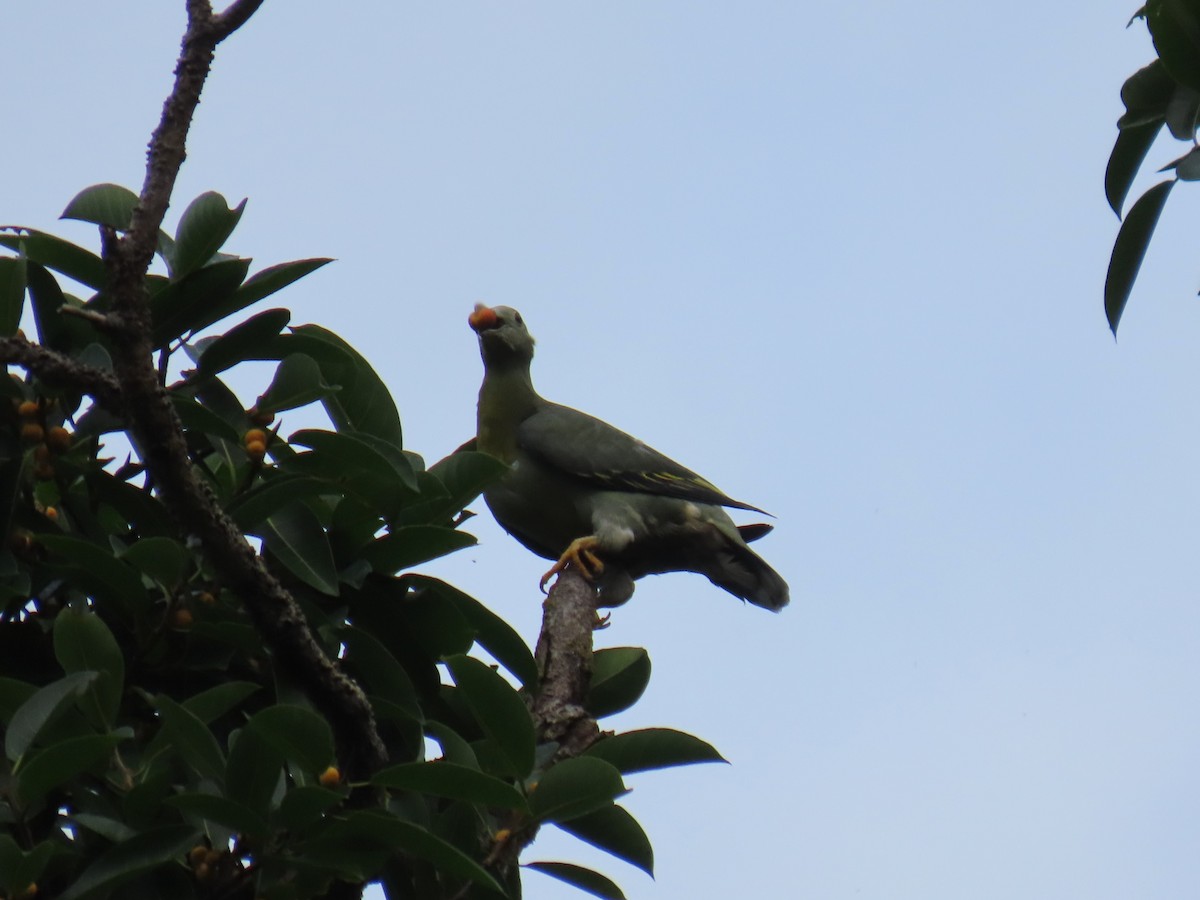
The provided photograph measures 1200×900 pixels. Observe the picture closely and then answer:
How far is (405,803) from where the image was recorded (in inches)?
91.0

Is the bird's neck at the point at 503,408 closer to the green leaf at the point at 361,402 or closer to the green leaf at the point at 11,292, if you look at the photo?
the green leaf at the point at 361,402

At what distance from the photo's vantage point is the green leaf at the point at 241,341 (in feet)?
8.10

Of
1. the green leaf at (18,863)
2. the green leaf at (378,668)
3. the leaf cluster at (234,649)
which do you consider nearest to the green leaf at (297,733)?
the leaf cluster at (234,649)

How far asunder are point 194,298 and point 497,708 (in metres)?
0.89

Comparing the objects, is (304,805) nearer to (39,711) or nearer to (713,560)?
(39,711)

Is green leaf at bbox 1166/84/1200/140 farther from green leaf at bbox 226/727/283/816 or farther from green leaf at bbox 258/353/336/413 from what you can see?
green leaf at bbox 226/727/283/816

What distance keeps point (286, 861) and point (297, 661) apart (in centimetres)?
31

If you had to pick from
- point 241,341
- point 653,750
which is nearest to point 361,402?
point 241,341

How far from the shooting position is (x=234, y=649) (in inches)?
95.4

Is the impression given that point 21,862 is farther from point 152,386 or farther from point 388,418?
point 388,418

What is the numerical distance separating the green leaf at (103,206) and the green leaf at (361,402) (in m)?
0.40

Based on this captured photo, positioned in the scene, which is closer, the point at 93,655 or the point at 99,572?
the point at 93,655

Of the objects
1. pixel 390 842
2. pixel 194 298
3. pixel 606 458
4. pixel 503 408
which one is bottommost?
pixel 390 842

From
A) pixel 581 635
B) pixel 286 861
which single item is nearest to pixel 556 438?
pixel 581 635
